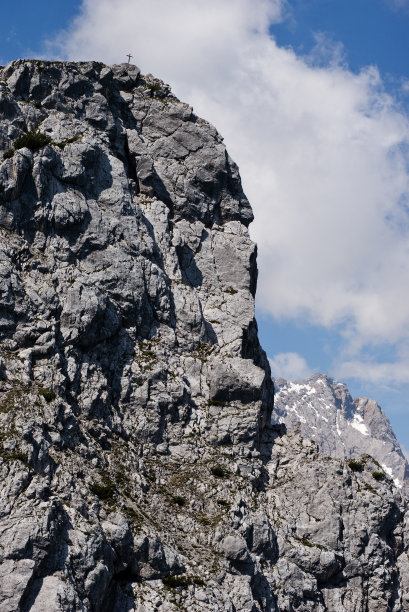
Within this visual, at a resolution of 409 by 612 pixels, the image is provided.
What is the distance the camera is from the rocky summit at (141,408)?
65062mm

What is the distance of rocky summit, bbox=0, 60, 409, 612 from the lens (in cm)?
6506

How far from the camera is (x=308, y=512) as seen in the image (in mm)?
90375

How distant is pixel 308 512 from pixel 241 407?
17290mm

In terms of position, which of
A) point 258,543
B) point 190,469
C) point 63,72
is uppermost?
point 63,72

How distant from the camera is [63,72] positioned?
4279 inches

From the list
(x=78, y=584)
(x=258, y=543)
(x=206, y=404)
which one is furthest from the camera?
(x=206, y=404)

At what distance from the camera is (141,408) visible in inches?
3430

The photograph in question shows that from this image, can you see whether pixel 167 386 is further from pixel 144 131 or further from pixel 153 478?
pixel 144 131

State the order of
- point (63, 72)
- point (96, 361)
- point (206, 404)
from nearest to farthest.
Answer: point (96, 361) < point (206, 404) < point (63, 72)

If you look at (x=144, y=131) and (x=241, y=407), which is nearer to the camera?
(x=241, y=407)

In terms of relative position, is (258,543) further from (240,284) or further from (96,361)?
(240,284)

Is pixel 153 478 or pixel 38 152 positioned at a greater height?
pixel 38 152

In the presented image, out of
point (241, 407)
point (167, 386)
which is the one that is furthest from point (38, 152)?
point (241, 407)

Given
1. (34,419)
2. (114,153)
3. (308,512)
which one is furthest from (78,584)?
(114,153)
